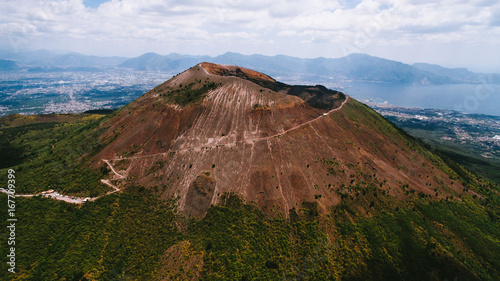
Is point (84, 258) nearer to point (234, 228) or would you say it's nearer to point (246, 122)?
point (234, 228)

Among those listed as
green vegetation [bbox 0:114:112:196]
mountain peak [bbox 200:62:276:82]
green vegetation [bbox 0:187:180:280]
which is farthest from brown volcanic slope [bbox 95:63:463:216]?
mountain peak [bbox 200:62:276:82]

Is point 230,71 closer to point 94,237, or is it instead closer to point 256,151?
point 256,151

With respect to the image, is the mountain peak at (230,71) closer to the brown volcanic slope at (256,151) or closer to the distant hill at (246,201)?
the brown volcanic slope at (256,151)

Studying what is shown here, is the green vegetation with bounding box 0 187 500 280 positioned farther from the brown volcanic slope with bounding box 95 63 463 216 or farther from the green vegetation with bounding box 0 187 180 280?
the brown volcanic slope with bounding box 95 63 463 216

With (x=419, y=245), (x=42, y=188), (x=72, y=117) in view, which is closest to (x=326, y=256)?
(x=419, y=245)

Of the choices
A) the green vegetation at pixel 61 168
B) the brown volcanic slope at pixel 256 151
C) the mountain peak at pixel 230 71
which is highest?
the mountain peak at pixel 230 71

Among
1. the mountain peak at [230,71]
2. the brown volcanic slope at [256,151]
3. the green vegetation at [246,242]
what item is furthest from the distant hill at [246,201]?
the mountain peak at [230,71]

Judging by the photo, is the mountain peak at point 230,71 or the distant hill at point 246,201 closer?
the distant hill at point 246,201

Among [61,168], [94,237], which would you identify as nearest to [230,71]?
[61,168]
